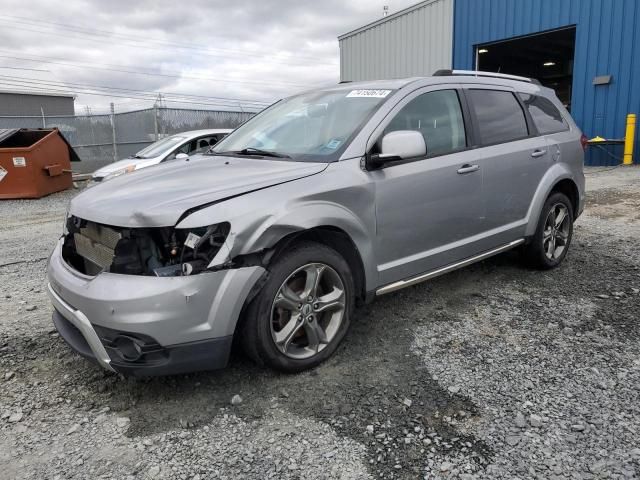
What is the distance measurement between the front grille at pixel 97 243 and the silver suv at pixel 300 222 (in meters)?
0.01

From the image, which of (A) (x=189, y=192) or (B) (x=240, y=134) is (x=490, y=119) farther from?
(A) (x=189, y=192)

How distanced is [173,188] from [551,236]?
358 centimetres

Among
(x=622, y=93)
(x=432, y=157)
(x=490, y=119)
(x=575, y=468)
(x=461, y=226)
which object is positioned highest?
(x=622, y=93)

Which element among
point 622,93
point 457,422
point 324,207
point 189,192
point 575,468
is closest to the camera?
point 575,468

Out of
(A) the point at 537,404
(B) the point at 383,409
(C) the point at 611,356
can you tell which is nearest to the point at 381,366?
(B) the point at 383,409

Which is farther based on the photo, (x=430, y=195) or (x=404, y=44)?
(x=404, y=44)

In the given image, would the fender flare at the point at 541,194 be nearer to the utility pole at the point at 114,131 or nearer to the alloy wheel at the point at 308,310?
the alloy wheel at the point at 308,310

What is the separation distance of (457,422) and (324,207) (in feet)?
4.37

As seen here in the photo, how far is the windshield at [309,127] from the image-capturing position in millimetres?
3340

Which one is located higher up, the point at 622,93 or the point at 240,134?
the point at 622,93

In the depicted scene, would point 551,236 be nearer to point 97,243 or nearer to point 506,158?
point 506,158

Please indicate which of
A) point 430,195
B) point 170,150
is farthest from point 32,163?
point 430,195

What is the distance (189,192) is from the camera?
8.89 ft

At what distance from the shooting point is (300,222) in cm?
280
